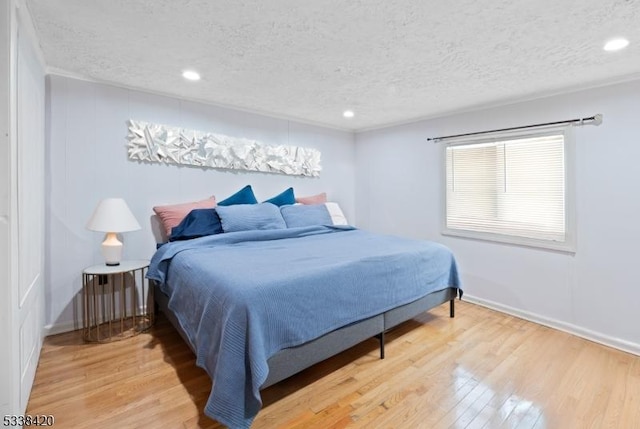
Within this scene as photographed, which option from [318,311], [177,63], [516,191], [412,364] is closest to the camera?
[318,311]

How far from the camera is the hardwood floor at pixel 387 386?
65.5 inches

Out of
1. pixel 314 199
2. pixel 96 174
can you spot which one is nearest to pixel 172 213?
pixel 96 174

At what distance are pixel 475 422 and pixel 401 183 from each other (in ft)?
9.91

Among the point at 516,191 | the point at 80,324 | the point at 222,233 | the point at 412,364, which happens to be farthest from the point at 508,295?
the point at 80,324

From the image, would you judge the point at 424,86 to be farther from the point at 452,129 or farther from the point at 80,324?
the point at 80,324

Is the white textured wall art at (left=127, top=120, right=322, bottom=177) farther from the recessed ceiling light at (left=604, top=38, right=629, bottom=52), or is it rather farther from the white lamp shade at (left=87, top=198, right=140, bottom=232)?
the recessed ceiling light at (left=604, top=38, right=629, bottom=52)

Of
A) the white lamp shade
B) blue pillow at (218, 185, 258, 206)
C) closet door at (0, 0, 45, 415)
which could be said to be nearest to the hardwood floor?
closet door at (0, 0, 45, 415)

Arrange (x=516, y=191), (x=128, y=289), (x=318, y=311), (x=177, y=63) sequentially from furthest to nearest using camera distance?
(x=516, y=191), (x=128, y=289), (x=177, y=63), (x=318, y=311)

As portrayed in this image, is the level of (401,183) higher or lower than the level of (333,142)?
lower

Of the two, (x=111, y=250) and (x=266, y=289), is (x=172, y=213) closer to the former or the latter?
(x=111, y=250)

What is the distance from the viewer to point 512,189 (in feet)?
10.4

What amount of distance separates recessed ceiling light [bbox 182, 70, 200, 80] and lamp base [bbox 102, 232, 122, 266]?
145 centimetres

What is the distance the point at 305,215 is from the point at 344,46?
1907 millimetres

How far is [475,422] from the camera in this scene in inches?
65.0
